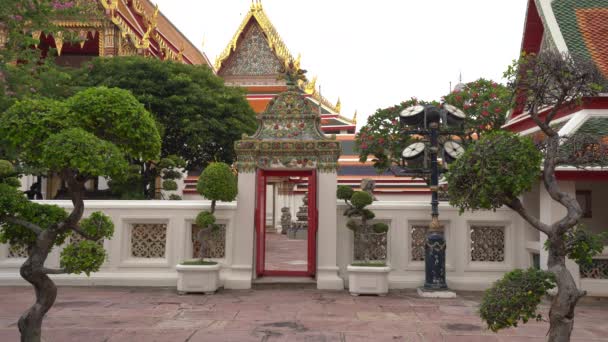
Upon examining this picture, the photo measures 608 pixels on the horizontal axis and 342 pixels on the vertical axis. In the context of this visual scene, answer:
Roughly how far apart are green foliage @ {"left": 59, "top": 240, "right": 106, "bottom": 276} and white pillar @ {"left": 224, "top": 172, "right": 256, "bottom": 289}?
5.07 metres

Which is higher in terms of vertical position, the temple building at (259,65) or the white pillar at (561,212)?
the temple building at (259,65)

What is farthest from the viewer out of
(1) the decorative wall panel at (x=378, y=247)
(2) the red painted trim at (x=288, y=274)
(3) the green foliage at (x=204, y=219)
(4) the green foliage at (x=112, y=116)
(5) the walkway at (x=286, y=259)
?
(5) the walkway at (x=286, y=259)

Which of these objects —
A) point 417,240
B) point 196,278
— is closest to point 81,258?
point 196,278

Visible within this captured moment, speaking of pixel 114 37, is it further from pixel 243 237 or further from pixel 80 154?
pixel 80 154

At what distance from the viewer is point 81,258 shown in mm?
5062

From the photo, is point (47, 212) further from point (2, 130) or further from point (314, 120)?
point (314, 120)

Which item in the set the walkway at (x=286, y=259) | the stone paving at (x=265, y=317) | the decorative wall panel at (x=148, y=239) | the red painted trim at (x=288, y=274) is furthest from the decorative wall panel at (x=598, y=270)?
the decorative wall panel at (x=148, y=239)

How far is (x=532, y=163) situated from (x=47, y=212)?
482 cm

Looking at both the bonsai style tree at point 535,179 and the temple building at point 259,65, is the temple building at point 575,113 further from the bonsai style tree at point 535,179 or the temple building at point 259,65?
the temple building at point 259,65

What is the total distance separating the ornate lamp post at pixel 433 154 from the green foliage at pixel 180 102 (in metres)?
11.0

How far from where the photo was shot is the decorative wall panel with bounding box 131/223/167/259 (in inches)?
416

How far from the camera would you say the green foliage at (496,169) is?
488 centimetres

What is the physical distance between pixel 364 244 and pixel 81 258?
243 inches

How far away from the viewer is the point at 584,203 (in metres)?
11.4
